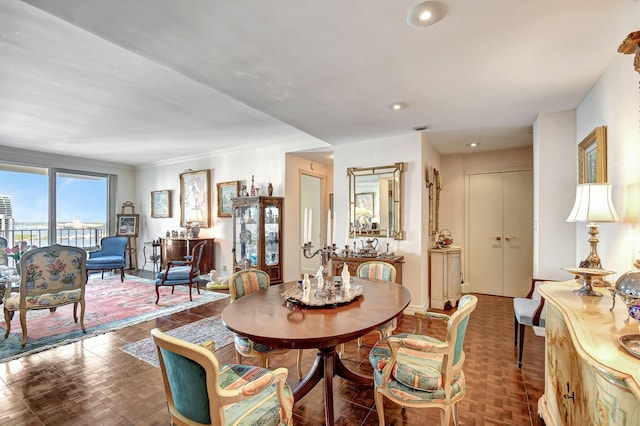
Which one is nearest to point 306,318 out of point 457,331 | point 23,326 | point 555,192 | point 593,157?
point 457,331

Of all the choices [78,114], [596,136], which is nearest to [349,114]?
[596,136]

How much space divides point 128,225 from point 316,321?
24.7 feet

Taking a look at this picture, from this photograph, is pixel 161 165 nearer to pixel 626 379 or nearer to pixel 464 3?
pixel 464 3

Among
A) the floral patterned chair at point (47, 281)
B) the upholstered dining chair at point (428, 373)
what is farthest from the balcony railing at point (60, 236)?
the upholstered dining chair at point (428, 373)

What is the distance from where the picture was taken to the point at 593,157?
244cm

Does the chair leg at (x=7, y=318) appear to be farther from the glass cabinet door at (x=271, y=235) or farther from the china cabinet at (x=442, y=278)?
the china cabinet at (x=442, y=278)

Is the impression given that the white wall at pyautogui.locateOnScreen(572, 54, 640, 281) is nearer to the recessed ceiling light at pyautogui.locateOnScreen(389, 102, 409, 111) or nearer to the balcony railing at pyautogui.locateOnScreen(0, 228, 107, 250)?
the recessed ceiling light at pyautogui.locateOnScreen(389, 102, 409, 111)

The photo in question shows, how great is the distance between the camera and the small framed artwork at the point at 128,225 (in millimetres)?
7332

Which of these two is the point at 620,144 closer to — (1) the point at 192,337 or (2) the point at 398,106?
(2) the point at 398,106

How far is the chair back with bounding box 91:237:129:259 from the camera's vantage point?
6417 millimetres

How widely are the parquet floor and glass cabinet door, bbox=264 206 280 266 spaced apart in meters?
2.34

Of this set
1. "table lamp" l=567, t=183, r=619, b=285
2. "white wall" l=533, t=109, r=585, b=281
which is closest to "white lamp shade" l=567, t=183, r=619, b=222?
"table lamp" l=567, t=183, r=619, b=285

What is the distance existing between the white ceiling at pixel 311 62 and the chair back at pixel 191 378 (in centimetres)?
163

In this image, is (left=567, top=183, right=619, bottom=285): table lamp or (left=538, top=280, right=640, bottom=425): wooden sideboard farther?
(left=567, top=183, right=619, bottom=285): table lamp
